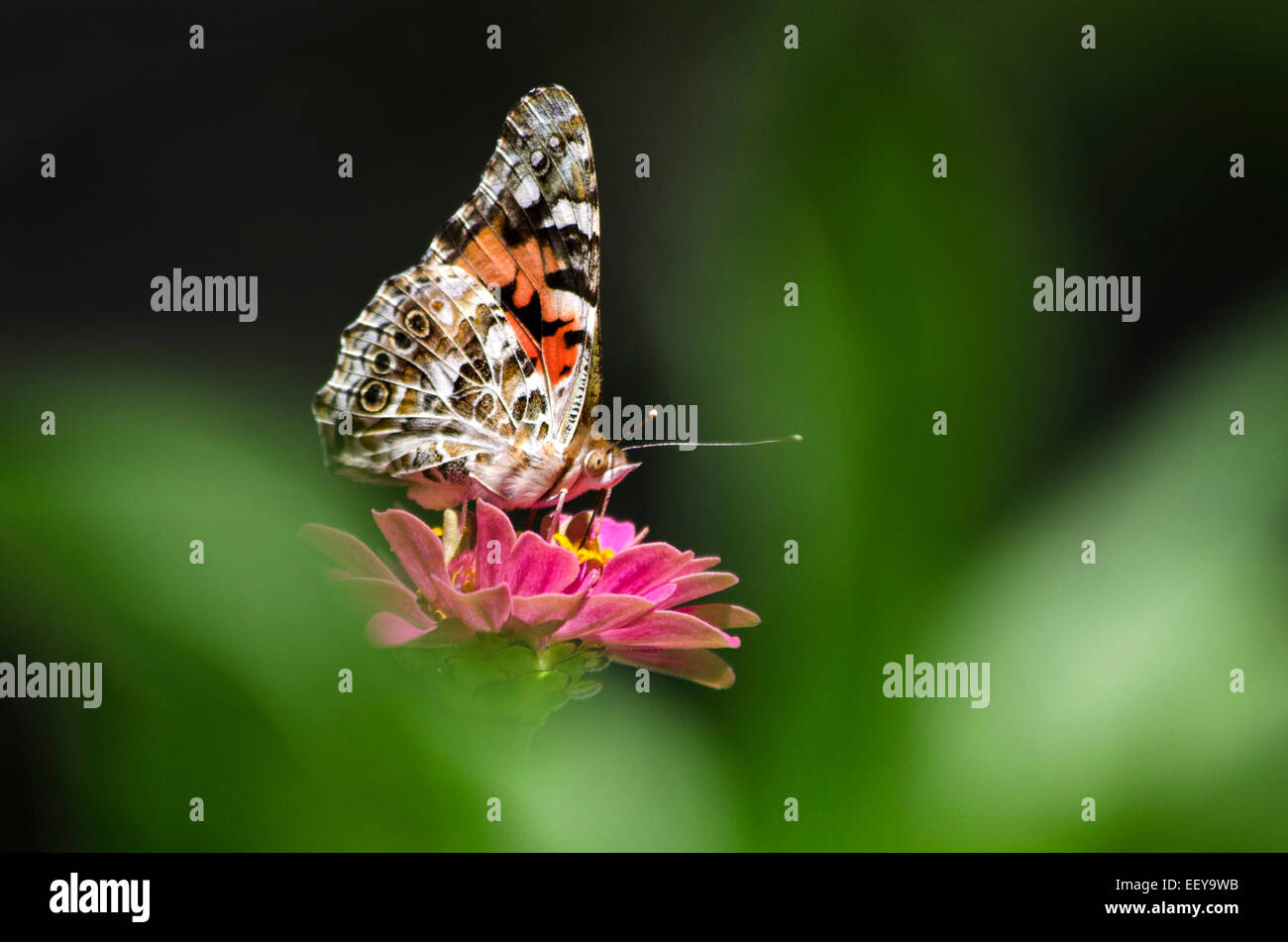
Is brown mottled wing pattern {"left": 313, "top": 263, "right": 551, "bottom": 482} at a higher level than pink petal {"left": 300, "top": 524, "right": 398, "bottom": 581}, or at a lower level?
higher

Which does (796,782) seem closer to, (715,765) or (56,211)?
(715,765)


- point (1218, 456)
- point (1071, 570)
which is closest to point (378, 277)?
point (1071, 570)
